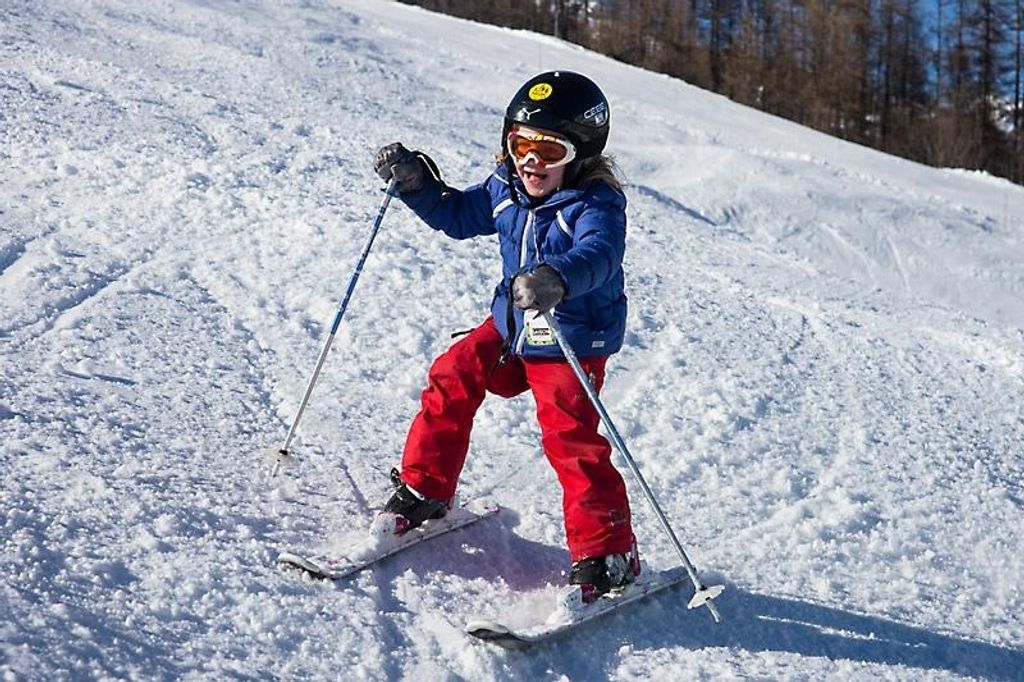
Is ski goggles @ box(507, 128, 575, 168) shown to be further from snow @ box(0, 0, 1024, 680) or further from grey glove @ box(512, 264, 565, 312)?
snow @ box(0, 0, 1024, 680)

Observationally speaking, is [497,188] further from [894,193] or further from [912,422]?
[894,193]

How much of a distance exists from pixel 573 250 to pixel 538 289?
284 mm

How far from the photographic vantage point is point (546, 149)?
347 cm

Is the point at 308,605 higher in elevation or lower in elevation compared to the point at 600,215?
lower

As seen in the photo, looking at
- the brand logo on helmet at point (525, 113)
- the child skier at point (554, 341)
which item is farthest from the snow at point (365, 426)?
the brand logo on helmet at point (525, 113)

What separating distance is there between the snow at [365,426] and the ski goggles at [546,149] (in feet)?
4.14

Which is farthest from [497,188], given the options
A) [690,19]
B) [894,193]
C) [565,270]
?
[690,19]

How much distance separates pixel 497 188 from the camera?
3.73 metres

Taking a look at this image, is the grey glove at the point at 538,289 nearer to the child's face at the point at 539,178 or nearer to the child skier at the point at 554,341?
the child skier at the point at 554,341

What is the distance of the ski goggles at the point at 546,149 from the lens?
3473mm

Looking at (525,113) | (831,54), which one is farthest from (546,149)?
(831,54)

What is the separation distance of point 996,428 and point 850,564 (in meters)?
1.97

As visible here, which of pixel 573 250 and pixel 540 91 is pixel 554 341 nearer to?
pixel 573 250

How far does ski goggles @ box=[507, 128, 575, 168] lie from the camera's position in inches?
137
